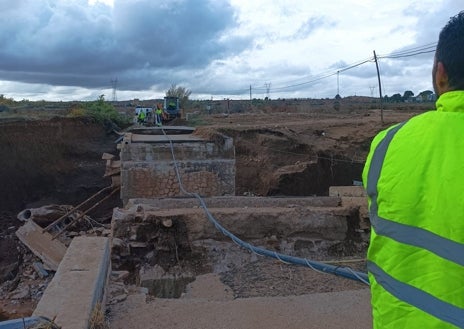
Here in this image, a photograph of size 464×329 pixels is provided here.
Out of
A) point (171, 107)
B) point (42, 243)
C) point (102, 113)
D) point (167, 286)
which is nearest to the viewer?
point (167, 286)

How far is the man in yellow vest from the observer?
4.66 feet

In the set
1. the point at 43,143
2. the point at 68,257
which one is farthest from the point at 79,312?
the point at 43,143

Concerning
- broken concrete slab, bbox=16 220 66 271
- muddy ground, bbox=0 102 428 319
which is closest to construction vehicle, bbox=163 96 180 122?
muddy ground, bbox=0 102 428 319

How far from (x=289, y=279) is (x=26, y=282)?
34.4ft

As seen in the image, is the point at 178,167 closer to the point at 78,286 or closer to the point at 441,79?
the point at 78,286

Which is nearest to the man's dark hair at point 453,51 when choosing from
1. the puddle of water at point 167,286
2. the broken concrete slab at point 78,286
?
the broken concrete slab at point 78,286

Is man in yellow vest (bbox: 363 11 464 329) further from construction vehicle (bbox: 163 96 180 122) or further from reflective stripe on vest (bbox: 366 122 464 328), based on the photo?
construction vehicle (bbox: 163 96 180 122)

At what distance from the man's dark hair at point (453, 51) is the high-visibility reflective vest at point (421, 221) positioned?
45 millimetres

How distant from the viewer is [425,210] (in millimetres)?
Result: 1472

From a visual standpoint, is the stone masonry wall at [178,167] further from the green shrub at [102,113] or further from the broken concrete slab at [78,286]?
the green shrub at [102,113]

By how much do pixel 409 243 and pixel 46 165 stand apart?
2524 cm

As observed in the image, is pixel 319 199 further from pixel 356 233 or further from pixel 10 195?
pixel 10 195

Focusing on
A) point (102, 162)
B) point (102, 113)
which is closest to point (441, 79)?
point (102, 162)

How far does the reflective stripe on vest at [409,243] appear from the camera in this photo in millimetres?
1415
